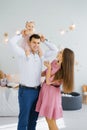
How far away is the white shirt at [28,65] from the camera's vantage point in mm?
2297

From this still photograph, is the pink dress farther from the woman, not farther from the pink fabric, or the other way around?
the pink fabric

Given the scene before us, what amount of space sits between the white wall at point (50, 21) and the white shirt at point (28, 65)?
8.41 feet

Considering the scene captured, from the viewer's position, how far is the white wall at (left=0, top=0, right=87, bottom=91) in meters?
4.85

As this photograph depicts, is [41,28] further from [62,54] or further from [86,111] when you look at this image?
[62,54]

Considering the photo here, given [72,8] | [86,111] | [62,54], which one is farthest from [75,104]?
[62,54]

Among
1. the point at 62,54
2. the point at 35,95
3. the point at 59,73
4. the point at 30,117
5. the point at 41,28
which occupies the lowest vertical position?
the point at 30,117

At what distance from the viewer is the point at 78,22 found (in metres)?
4.92

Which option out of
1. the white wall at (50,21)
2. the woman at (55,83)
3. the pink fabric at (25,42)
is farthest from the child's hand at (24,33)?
the white wall at (50,21)

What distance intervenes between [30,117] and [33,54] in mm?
597

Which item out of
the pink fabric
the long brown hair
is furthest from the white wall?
the long brown hair

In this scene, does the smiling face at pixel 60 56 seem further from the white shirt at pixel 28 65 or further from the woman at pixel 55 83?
the white shirt at pixel 28 65

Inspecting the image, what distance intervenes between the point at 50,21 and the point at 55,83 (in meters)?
2.72

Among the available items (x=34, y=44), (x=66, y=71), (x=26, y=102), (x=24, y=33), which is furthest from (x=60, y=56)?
(x=26, y=102)

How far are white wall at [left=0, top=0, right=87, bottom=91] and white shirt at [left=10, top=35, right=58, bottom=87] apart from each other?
8.41 feet
